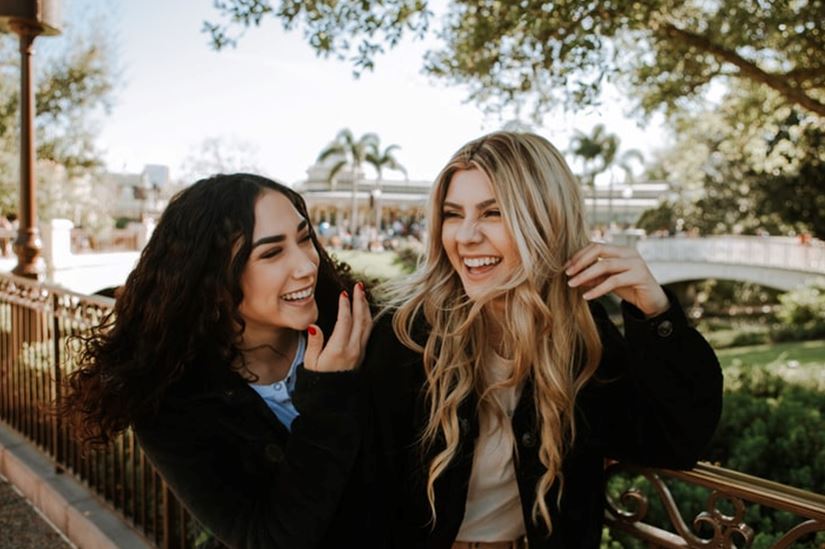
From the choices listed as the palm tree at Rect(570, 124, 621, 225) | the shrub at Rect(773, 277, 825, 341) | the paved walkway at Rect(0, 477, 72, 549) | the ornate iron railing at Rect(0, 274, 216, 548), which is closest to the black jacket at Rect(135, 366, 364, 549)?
the ornate iron railing at Rect(0, 274, 216, 548)

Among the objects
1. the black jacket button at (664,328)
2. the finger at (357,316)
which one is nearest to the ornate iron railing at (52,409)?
the finger at (357,316)

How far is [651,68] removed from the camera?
8.84 m

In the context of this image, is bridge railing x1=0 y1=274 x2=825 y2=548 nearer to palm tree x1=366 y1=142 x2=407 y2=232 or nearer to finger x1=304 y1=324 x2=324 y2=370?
finger x1=304 y1=324 x2=324 y2=370

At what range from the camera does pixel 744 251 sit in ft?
105

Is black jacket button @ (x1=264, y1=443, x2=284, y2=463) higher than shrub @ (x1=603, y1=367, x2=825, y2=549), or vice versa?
black jacket button @ (x1=264, y1=443, x2=284, y2=463)

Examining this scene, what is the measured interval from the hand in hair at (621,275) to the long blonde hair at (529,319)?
14cm

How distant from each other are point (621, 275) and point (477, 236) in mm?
409

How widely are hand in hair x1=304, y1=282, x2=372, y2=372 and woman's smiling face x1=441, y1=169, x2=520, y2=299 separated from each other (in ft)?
1.11

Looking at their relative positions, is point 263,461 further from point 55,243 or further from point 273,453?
point 55,243

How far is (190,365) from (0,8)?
5.79 metres

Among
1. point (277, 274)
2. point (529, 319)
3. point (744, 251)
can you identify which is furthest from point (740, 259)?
point (277, 274)

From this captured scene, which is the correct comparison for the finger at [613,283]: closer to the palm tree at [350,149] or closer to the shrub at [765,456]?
the shrub at [765,456]

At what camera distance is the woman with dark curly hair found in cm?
190

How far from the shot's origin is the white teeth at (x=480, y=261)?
2.00 metres
